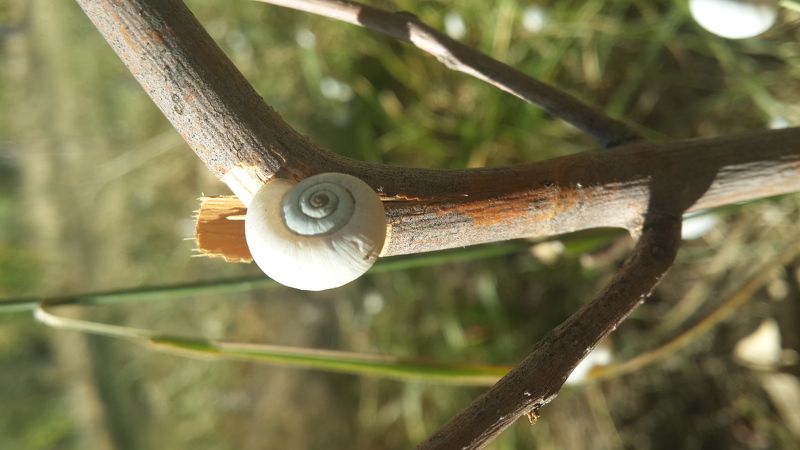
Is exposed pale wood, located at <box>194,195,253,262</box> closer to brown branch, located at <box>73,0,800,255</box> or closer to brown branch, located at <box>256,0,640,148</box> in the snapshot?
brown branch, located at <box>73,0,800,255</box>

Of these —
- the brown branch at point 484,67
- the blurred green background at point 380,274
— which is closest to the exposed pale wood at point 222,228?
the brown branch at point 484,67

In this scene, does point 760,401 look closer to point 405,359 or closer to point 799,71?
point 799,71

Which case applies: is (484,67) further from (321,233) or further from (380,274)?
(380,274)

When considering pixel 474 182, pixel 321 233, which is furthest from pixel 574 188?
pixel 321 233

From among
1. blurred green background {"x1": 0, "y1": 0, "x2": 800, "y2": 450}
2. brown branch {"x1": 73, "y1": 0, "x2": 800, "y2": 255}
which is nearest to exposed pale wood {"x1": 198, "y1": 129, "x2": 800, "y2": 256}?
brown branch {"x1": 73, "y1": 0, "x2": 800, "y2": 255}

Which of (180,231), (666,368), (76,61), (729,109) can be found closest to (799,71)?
(729,109)

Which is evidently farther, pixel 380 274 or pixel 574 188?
pixel 380 274
